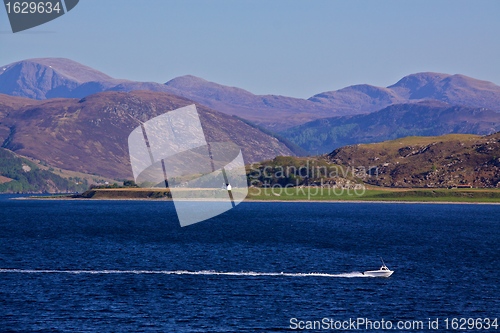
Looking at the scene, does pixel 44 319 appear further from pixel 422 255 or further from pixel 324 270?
pixel 422 255

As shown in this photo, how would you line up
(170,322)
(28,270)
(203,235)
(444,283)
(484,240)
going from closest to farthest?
(170,322)
(444,283)
(28,270)
(484,240)
(203,235)

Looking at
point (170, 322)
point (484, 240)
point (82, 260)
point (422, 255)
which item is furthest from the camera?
point (484, 240)

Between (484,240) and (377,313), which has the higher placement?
(377,313)

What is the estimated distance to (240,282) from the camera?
8725cm

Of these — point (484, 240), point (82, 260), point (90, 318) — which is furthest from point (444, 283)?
point (484, 240)

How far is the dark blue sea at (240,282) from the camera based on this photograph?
68.8 metres

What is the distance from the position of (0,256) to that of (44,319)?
47288 millimetres

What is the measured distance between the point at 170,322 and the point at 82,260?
42.3 metres

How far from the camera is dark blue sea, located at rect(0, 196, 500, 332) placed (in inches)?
2707

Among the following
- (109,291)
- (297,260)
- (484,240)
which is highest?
(109,291)

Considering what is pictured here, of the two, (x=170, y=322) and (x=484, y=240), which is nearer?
(x=170, y=322)

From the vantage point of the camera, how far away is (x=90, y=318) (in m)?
68.4

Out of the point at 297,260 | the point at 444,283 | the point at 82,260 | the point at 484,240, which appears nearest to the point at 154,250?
the point at 82,260

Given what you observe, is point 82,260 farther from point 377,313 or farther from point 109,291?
point 377,313
